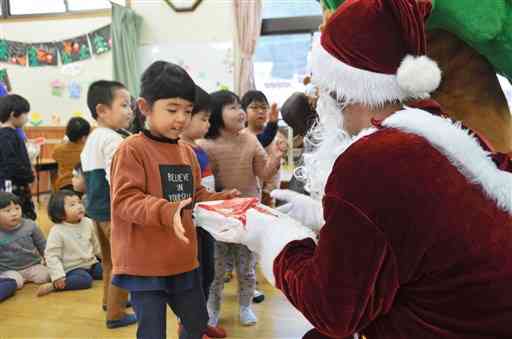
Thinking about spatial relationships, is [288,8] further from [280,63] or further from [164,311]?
[164,311]

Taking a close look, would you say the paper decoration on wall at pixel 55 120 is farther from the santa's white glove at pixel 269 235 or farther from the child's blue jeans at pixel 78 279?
the santa's white glove at pixel 269 235

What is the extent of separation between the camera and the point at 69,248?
9.64ft

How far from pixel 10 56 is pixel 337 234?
6723mm

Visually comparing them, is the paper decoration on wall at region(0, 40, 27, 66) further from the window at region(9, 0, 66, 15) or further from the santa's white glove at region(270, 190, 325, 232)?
the santa's white glove at region(270, 190, 325, 232)

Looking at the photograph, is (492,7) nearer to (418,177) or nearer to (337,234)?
(418,177)

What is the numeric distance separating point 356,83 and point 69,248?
2.63m

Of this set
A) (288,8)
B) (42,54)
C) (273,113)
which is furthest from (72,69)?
(273,113)

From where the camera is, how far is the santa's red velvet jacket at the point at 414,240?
689mm

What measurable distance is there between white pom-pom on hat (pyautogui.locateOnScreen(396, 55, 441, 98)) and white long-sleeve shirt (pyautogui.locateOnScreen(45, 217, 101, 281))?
2.57m

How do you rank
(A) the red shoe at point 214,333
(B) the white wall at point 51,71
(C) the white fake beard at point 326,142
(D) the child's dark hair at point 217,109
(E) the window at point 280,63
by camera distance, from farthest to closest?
1. (B) the white wall at point 51,71
2. (E) the window at point 280,63
3. (D) the child's dark hair at point 217,109
4. (A) the red shoe at point 214,333
5. (C) the white fake beard at point 326,142

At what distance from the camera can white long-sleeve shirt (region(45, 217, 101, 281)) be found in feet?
9.27

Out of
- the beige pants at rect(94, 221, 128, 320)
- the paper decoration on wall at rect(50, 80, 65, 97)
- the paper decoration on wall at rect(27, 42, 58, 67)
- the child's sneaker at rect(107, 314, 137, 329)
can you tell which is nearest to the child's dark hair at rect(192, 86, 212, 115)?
the beige pants at rect(94, 221, 128, 320)

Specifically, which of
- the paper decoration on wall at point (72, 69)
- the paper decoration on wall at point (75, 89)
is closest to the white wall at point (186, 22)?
the paper decoration on wall at point (72, 69)

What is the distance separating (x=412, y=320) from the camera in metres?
0.75
